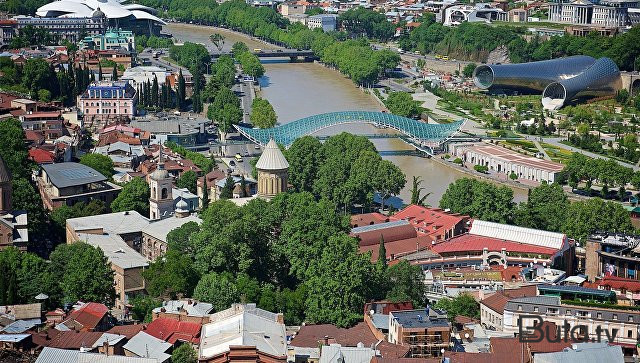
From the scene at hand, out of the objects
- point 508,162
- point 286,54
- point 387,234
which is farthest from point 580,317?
point 286,54

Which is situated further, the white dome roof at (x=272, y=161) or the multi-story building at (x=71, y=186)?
the multi-story building at (x=71, y=186)

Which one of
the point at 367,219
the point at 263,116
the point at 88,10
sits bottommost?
the point at 263,116

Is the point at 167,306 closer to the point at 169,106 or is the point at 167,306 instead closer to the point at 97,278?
the point at 97,278

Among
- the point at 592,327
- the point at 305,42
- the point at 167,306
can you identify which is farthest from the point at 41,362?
the point at 305,42

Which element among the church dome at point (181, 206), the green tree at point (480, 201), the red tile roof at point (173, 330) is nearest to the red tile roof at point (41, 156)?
the church dome at point (181, 206)

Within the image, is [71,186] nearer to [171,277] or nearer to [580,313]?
[171,277]

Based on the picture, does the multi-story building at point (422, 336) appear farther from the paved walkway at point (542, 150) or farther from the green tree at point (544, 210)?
the paved walkway at point (542, 150)

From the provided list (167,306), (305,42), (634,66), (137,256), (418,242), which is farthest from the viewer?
(305,42)
